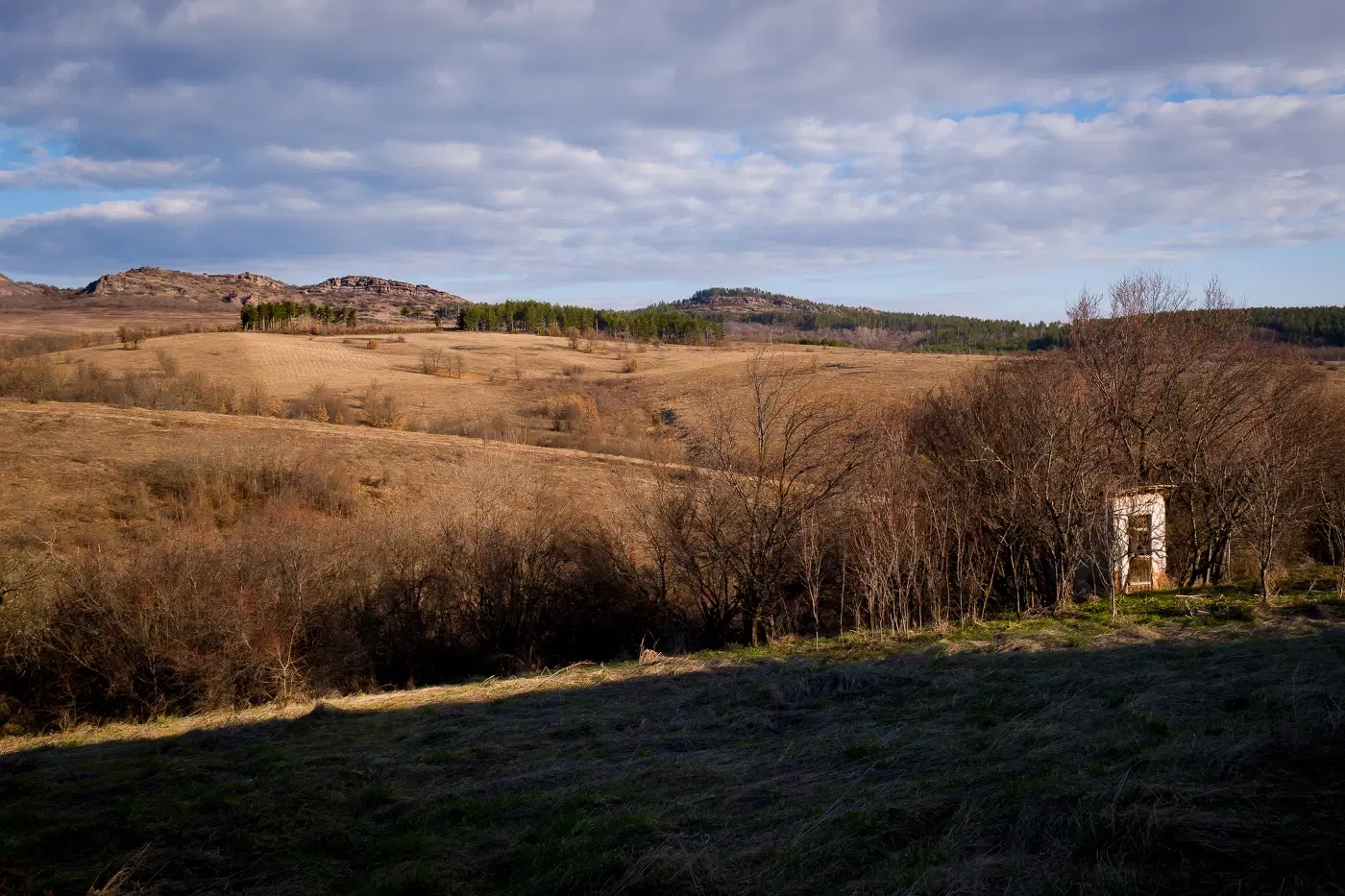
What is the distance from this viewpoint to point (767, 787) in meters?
7.04

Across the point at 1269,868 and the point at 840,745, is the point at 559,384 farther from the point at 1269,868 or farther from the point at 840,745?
the point at 1269,868

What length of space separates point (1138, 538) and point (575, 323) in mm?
102780

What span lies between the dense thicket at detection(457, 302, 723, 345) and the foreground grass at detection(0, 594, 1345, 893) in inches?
3996

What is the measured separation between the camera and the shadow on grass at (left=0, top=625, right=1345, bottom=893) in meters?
4.97

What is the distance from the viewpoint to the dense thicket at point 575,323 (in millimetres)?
116500

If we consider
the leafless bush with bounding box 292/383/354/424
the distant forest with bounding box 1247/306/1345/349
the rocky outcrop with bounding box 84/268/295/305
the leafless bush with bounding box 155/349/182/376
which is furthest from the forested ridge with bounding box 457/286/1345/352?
the rocky outcrop with bounding box 84/268/295/305

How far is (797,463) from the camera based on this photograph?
17.8 metres

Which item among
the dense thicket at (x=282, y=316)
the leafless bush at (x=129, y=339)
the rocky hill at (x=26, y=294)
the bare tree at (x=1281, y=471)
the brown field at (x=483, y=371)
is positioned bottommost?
the bare tree at (x=1281, y=471)

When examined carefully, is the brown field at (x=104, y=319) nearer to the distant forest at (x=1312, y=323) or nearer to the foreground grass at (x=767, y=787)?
the foreground grass at (x=767, y=787)

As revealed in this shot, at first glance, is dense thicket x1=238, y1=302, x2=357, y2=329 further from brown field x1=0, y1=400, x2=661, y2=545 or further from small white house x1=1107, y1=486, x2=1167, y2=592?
small white house x1=1107, y1=486, x2=1167, y2=592

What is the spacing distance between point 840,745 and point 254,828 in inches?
198

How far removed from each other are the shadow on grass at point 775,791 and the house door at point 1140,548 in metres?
7.55

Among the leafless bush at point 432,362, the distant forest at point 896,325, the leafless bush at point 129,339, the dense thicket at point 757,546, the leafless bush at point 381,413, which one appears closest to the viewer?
the dense thicket at point 757,546

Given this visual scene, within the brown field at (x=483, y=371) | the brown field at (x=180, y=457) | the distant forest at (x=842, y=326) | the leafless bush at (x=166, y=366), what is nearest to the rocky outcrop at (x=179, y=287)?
the distant forest at (x=842, y=326)
